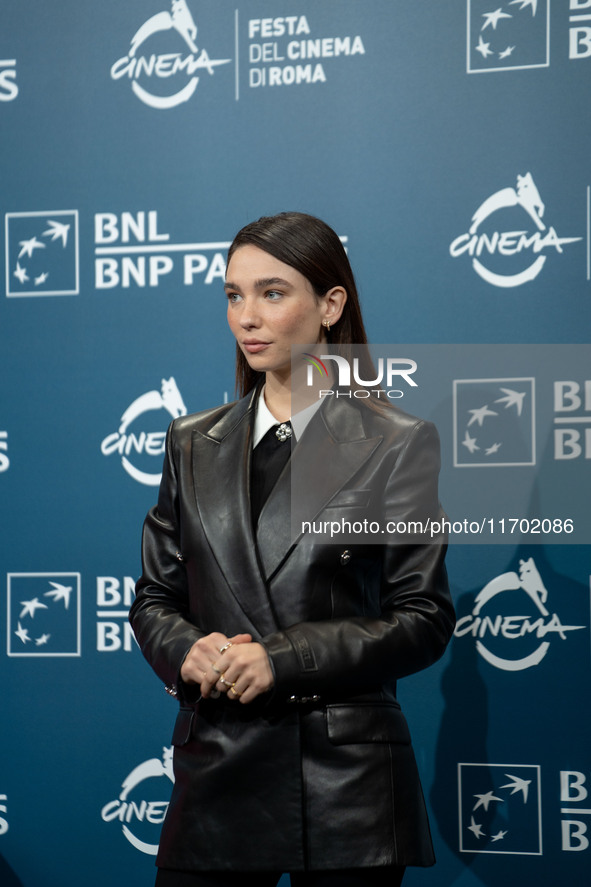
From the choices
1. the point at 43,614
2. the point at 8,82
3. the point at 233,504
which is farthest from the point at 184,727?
the point at 8,82

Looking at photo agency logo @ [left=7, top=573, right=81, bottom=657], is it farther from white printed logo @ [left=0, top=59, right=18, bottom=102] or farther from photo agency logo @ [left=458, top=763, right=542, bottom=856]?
white printed logo @ [left=0, top=59, right=18, bottom=102]

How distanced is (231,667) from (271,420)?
50 cm

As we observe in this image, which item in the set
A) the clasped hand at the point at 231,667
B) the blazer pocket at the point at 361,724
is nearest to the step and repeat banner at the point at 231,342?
the blazer pocket at the point at 361,724

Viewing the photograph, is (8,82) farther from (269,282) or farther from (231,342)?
(269,282)

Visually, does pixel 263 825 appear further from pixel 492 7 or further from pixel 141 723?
pixel 492 7

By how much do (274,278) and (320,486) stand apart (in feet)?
1.30

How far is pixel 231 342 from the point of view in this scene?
2.89 m

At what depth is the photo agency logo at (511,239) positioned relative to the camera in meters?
2.68

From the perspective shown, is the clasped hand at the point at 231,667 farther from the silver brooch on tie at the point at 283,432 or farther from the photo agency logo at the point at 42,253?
the photo agency logo at the point at 42,253

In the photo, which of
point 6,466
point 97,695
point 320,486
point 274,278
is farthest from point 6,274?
point 320,486

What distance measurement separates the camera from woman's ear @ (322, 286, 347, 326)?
1909 mm

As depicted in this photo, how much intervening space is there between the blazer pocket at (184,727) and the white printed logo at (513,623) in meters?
1.12

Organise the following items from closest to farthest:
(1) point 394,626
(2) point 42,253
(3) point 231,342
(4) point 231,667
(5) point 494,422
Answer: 1. (4) point 231,667
2. (1) point 394,626
3. (5) point 494,422
4. (3) point 231,342
5. (2) point 42,253

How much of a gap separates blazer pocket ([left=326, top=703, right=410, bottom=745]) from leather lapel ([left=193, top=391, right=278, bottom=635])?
0.19 m
